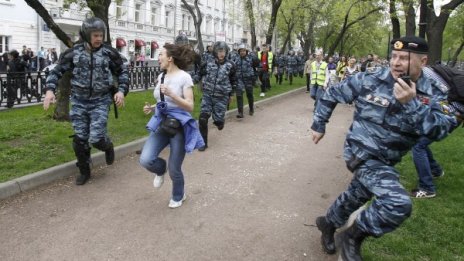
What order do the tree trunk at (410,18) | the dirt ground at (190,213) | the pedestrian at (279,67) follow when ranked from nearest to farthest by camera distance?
the dirt ground at (190,213) → the tree trunk at (410,18) → the pedestrian at (279,67)

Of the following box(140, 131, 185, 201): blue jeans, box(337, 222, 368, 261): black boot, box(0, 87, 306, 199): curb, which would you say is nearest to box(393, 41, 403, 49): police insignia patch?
box(337, 222, 368, 261): black boot

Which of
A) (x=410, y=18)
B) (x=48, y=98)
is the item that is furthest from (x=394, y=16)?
(x=48, y=98)

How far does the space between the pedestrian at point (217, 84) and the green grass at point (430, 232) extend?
327 cm

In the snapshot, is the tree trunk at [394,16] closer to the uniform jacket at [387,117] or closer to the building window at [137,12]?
the uniform jacket at [387,117]

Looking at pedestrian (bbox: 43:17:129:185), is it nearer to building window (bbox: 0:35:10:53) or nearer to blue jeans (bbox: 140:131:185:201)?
blue jeans (bbox: 140:131:185:201)

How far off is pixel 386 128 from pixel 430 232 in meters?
1.51

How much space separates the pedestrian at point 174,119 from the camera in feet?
14.7

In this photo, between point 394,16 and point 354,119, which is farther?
point 394,16

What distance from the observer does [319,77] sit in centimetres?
1298

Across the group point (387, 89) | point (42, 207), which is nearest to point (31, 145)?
point (42, 207)

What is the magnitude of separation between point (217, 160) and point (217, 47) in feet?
6.94

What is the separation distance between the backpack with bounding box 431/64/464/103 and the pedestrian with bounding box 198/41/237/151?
3.95 metres

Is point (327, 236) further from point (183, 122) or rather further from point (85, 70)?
point (85, 70)

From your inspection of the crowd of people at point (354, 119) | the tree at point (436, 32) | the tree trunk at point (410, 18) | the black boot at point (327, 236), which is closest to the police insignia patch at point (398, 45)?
the crowd of people at point (354, 119)
